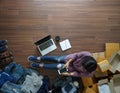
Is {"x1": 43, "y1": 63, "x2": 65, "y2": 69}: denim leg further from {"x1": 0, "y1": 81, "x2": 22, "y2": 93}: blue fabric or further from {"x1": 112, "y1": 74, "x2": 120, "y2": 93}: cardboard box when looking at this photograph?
{"x1": 112, "y1": 74, "x2": 120, "y2": 93}: cardboard box

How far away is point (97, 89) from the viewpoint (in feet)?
9.70

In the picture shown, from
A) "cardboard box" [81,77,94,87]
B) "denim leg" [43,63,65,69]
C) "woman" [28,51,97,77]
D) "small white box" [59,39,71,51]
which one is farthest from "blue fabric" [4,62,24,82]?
"cardboard box" [81,77,94,87]

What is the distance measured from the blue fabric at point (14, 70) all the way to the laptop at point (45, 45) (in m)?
0.33

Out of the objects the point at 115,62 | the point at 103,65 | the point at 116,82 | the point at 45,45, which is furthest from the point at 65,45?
the point at 116,82

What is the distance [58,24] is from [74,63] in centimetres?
65

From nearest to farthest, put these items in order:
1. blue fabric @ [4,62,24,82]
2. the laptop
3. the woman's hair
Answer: the woman's hair → blue fabric @ [4,62,24,82] → the laptop

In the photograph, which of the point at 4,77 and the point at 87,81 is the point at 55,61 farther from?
the point at 4,77

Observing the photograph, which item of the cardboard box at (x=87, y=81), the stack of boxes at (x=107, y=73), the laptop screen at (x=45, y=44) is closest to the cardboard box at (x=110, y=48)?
the stack of boxes at (x=107, y=73)

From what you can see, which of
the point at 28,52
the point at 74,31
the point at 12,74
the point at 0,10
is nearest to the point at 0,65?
the point at 12,74

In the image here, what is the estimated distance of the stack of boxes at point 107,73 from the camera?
2.91 meters

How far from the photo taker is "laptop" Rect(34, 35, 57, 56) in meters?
3.06

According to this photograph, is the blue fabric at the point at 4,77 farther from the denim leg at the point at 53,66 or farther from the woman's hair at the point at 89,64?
the woman's hair at the point at 89,64

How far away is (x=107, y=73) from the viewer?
304 centimetres

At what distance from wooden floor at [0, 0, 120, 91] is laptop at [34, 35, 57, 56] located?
0.06 meters
